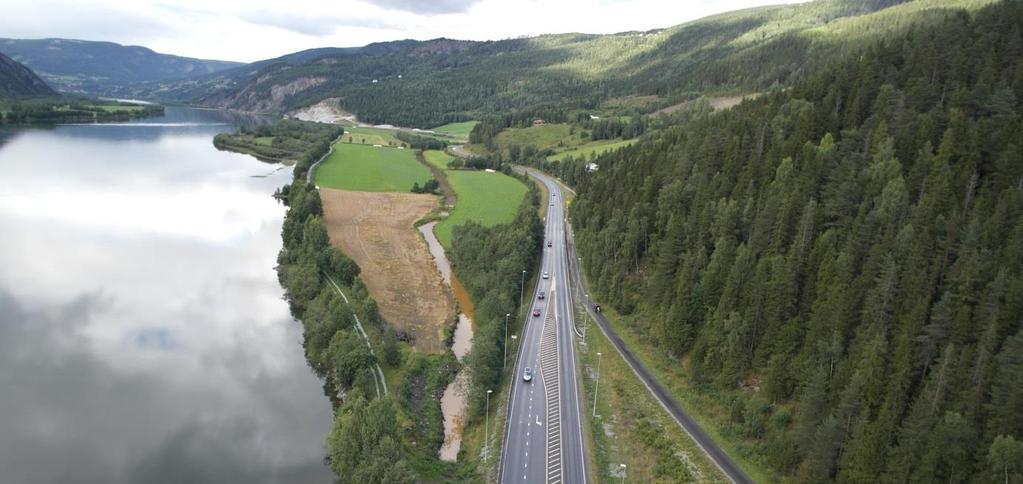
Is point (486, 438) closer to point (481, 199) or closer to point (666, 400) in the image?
point (666, 400)

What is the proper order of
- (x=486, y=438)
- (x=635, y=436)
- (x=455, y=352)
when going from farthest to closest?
(x=455, y=352) < (x=635, y=436) < (x=486, y=438)

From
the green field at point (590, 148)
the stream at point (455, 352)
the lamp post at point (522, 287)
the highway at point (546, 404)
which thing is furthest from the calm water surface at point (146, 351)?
the green field at point (590, 148)

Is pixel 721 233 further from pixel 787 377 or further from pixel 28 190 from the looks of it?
pixel 28 190

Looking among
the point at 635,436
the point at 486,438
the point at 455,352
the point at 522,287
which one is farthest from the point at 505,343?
the point at 635,436

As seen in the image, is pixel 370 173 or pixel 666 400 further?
pixel 370 173

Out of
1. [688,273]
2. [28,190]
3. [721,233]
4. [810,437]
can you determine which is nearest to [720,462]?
[810,437]

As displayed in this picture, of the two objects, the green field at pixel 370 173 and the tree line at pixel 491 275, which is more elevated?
the green field at pixel 370 173

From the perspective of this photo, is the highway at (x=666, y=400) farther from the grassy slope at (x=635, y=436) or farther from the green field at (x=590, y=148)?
the green field at (x=590, y=148)

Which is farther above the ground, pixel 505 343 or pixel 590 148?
pixel 590 148
